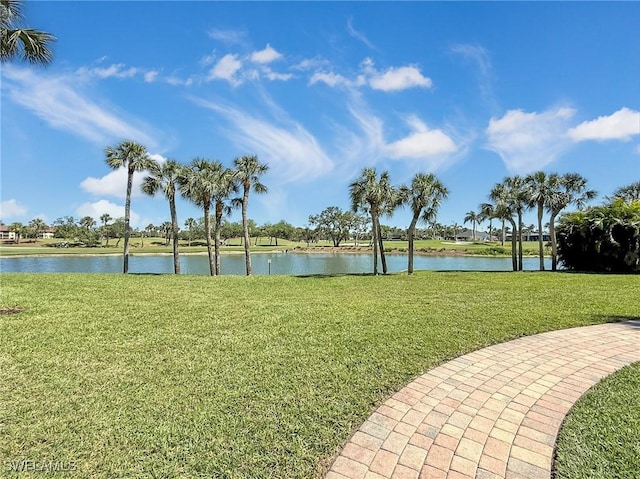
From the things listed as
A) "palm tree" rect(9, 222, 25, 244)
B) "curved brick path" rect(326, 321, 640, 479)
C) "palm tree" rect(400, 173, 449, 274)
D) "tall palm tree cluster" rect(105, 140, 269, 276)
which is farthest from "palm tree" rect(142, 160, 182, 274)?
"palm tree" rect(9, 222, 25, 244)

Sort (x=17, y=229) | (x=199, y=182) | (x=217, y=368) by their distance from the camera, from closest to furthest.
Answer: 1. (x=217, y=368)
2. (x=199, y=182)
3. (x=17, y=229)

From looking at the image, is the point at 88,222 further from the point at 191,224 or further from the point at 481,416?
the point at 481,416

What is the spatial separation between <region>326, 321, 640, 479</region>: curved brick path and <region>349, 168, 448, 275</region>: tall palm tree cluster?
11.2m

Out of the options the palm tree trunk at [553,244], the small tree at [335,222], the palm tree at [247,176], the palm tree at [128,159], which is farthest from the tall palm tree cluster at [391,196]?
the small tree at [335,222]

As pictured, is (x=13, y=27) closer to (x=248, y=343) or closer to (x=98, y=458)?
(x=248, y=343)

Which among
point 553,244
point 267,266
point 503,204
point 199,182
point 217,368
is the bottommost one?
point 267,266

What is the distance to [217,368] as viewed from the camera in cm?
373

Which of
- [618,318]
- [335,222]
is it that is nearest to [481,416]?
[618,318]

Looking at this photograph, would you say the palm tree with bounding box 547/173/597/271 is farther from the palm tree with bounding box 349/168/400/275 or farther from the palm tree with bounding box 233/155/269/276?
the palm tree with bounding box 233/155/269/276

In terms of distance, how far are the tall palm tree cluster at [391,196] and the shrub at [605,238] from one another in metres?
7.00

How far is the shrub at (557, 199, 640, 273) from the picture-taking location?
48.3ft

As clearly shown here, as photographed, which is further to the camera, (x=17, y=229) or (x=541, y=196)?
(x=17, y=229)

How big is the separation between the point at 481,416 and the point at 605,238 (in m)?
16.8

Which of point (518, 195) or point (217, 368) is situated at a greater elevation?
point (518, 195)
